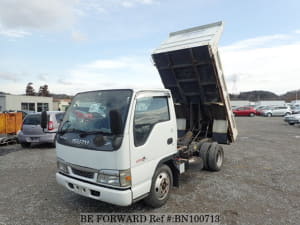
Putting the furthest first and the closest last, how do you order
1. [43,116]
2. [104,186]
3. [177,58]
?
[177,58] → [43,116] → [104,186]

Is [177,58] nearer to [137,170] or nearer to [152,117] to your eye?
[152,117]

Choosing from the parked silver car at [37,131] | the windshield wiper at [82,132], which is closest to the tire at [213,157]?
the windshield wiper at [82,132]

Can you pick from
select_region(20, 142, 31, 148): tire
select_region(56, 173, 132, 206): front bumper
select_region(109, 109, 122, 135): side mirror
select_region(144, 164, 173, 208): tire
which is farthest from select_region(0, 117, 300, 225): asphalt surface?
select_region(20, 142, 31, 148): tire

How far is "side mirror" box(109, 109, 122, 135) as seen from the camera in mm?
2732

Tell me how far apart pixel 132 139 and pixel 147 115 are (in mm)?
573

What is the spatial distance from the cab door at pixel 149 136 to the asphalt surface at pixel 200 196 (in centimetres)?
81

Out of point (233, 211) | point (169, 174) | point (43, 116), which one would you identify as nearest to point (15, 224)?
point (43, 116)

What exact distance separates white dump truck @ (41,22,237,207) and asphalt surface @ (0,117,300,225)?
1.57 feet

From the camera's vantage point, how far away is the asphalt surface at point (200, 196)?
3463 millimetres

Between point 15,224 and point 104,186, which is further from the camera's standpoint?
point 15,224

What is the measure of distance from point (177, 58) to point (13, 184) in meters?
5.10

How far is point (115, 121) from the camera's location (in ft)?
9.07

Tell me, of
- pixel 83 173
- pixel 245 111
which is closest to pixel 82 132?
pixel 83 173

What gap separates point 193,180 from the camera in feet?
16.5
